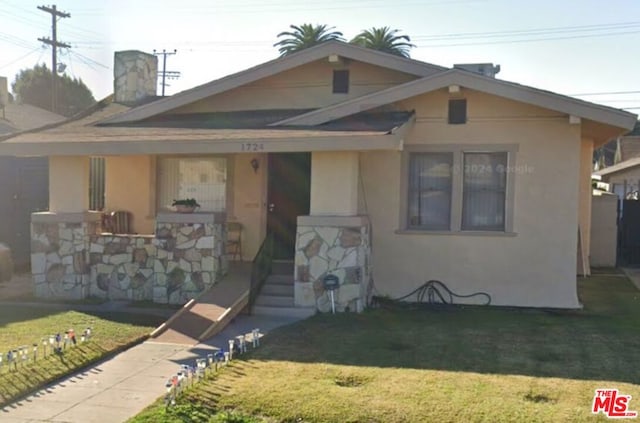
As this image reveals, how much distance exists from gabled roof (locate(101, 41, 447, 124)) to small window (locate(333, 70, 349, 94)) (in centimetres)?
56

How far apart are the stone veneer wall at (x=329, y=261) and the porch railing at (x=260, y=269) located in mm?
698

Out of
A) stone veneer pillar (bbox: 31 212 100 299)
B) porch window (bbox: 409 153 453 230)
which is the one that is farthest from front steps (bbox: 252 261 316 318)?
stone veneer pillar (bbox: 31 212 100 299)

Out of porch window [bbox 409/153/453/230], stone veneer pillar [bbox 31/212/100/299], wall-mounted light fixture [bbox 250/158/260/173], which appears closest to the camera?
porch window [bbox 409/153/453/230]

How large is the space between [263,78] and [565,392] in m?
8.19

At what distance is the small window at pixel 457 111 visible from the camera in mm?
10102

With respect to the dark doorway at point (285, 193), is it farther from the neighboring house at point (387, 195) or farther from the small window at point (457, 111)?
the small window at point (457, 111)

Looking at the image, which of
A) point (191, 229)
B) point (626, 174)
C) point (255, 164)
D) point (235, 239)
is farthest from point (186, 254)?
point (626, 174)

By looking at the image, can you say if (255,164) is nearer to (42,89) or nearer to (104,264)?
(104,264)

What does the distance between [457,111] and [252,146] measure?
359cm

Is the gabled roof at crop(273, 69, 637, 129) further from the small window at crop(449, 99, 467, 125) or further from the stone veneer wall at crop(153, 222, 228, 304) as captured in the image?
the stone veneer wall at crop(153, 222, 228, 304)

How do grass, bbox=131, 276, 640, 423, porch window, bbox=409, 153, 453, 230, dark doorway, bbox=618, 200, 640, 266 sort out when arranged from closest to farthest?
grass, bbox=131, 276, 640, 423
porch window, bbox=409, 153, 453, 230
dark doorway, bbox=618, 200, 640, 266

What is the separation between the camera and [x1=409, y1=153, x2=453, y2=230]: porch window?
10242 mm

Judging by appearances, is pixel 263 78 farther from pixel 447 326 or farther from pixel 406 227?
pixel 447 326

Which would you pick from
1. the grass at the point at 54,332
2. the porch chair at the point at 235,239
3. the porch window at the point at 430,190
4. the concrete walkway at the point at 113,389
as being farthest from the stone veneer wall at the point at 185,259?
the porch window at the point at 430,190
